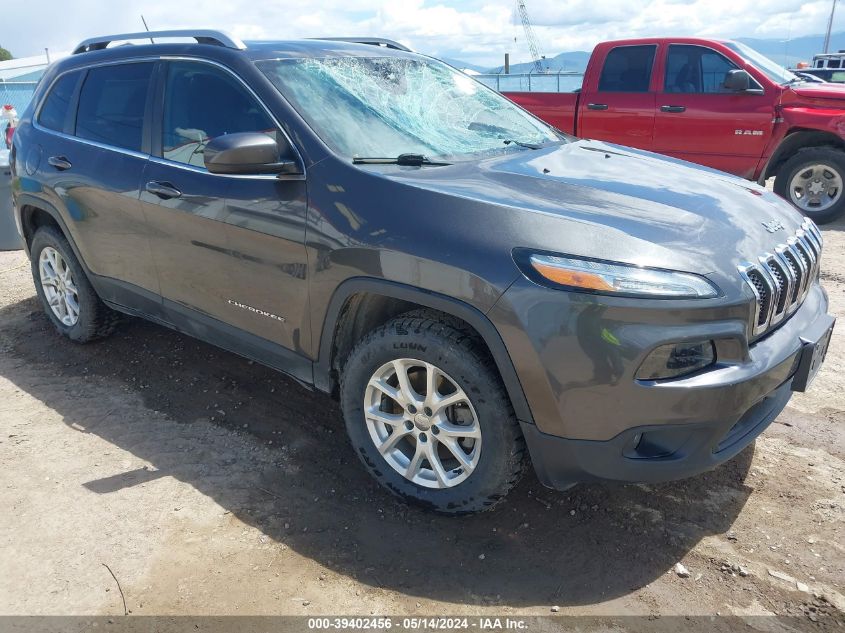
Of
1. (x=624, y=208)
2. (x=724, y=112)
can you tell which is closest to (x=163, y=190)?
(x=624, y=208)

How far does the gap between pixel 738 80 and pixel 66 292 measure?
6.72 meters

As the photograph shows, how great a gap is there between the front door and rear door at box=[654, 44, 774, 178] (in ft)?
19.8

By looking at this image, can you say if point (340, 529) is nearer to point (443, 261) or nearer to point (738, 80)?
point (443, 261)

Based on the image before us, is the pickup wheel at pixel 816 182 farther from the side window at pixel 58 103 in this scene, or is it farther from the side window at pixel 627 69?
the side window at pixel 58 103

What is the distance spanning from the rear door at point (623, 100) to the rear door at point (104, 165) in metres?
5.86

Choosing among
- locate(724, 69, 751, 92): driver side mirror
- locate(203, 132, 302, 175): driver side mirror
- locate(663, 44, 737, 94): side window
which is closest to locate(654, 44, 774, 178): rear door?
locate(663, 44, 737, 94): side window

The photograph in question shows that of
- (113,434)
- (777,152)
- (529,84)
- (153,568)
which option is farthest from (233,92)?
(529,84)

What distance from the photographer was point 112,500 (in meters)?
3.18

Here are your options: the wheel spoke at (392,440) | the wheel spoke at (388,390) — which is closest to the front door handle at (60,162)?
the wheel spoke at (388,390)

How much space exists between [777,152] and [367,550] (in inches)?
275

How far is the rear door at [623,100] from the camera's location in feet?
27.0

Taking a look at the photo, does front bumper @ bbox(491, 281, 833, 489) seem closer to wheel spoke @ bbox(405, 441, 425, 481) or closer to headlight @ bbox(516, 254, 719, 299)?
headlight @ bbox(516, 254, 719, 299)

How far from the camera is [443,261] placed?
258cm

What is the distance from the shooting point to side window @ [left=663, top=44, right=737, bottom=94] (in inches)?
314
